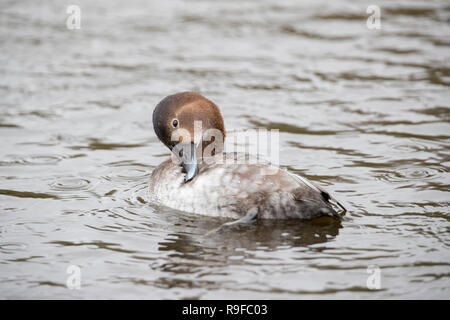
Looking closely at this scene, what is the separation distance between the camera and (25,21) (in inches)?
502

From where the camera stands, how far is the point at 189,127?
255 inches

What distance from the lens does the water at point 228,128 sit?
526cm

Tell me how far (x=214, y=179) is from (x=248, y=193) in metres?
0.33

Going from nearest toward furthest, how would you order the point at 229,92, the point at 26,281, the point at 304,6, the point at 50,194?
the point at 26,281 < the point at 50,194 < the point at 229,92 < the point at 304,6

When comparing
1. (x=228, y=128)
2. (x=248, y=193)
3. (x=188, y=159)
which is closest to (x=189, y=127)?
(x=188, y=159)

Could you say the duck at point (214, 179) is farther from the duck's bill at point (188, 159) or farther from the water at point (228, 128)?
the water at point (228, 128)

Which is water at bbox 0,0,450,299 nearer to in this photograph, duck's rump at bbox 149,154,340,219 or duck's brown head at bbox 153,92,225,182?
duck's rump at bbox 149,154,340,219

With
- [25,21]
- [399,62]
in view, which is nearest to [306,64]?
[399,62]

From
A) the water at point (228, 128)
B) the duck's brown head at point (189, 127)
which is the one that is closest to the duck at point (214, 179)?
the duck's brown head at point (189, 127)

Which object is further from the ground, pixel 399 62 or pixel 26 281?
pixel 399 62

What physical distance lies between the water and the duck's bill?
0.38 metres
